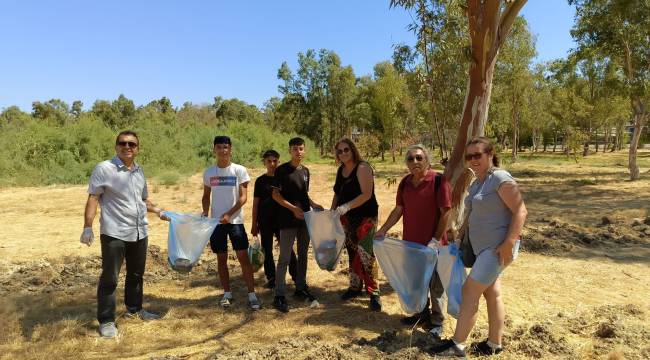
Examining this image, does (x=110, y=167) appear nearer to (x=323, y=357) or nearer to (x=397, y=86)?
(x=323, y=357)

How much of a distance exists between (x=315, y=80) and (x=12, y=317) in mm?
33155

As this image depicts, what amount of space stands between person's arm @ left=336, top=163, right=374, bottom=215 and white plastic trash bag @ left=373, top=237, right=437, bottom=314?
0.40 m

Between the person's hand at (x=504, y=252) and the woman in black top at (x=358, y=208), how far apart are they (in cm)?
131

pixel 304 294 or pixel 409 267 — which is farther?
pixel 304 294

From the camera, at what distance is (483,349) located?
3037 millimetres

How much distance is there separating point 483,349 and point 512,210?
1120 millimetres

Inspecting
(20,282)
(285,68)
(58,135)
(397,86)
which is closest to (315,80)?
(285,68)

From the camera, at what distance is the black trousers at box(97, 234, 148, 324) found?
342cm

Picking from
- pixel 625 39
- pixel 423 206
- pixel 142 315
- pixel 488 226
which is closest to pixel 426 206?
pixel 423 206

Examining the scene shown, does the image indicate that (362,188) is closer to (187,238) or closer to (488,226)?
(488,226)

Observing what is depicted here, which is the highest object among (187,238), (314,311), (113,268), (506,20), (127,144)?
(506,20)

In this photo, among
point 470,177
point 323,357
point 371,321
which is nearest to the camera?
point 323,357

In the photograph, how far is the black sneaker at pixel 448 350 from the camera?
2.89m

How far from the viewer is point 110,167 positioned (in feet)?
11.2
